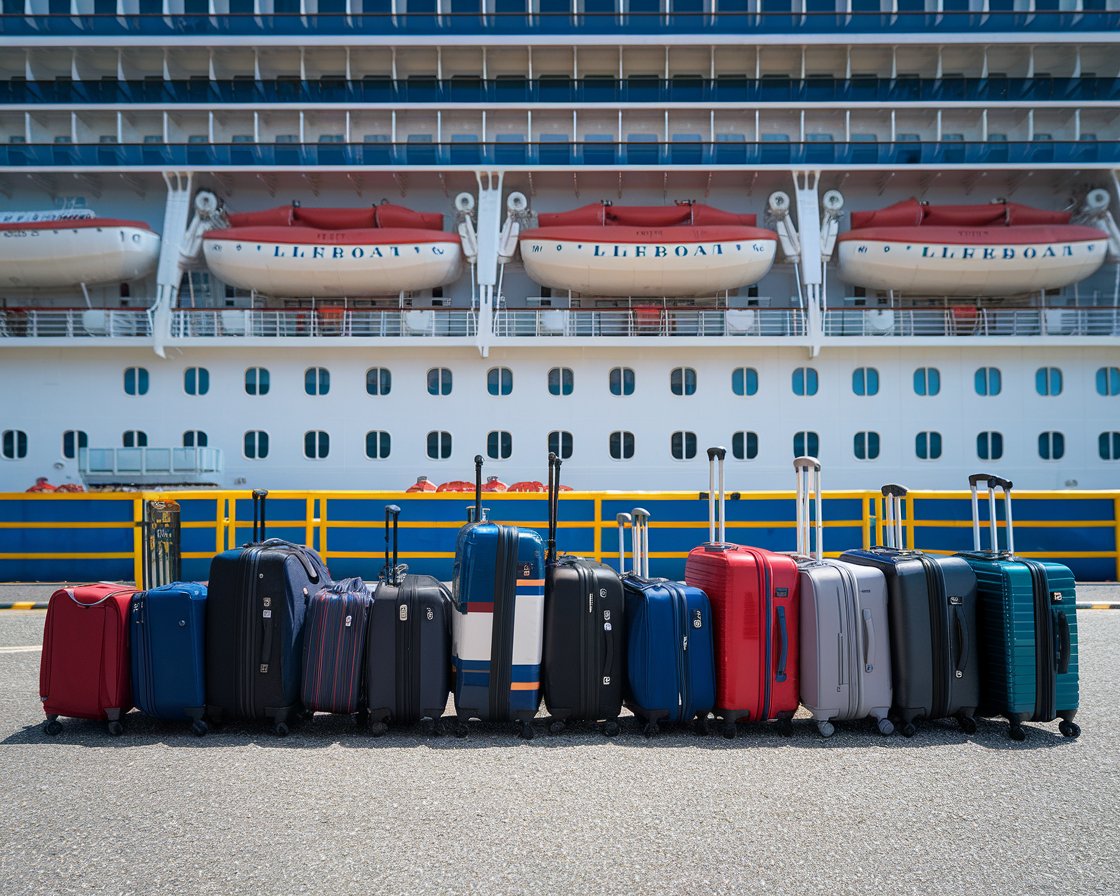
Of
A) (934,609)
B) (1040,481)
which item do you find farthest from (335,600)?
(1040,481)

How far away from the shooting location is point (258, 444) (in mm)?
17922

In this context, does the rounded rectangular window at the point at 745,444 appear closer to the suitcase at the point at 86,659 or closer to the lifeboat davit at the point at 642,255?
the lifeboat davit at the point at 642,255

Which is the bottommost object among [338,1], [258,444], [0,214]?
[258,444]

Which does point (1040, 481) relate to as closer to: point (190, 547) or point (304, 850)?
point (190, 547)

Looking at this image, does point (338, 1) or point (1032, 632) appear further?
point (338, 1)

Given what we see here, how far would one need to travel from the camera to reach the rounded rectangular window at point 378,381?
59.2 ft

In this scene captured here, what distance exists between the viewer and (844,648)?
5.35m

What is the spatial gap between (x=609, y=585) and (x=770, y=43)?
1871 cm

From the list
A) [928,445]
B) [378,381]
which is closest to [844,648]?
[928,445]

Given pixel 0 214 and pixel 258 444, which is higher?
pixel 0 214

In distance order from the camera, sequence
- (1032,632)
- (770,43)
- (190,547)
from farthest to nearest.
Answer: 1. (770,43)
2. (190,547)
3. (1032,632)

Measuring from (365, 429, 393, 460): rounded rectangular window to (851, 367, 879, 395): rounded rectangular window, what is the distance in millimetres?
10288

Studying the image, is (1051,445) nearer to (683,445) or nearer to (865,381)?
(865,381)

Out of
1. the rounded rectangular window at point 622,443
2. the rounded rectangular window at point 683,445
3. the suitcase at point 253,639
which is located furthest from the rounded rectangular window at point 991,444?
the suitcase at point 253,639
